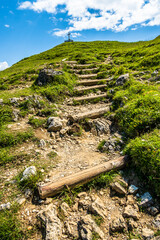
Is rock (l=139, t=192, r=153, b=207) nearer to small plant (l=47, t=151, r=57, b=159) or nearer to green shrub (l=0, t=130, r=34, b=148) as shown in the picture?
small plant (l=47, t=151, r=57, b=159)

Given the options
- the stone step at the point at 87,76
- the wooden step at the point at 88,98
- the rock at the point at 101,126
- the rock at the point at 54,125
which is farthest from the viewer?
the stone step at the point at 87,76

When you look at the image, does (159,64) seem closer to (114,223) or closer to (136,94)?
(136,94)

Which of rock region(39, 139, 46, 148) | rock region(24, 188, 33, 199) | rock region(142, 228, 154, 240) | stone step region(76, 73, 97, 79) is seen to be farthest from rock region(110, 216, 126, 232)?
stone step region(76, 73, 97, 79)

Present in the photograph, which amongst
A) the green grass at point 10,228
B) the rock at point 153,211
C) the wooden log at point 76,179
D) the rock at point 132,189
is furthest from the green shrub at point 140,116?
the green grass at point 10,228

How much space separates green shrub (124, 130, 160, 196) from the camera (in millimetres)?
3340

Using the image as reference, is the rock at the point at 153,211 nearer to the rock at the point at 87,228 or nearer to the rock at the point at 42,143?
the rock at the point at 87,228

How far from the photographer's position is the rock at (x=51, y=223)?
2671 mm

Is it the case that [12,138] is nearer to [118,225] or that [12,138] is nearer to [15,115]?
[15,115]

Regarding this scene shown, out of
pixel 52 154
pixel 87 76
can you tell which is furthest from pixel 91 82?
pixel 52 154

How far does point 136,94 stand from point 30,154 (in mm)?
5777

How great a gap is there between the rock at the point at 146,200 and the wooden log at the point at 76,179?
95cm

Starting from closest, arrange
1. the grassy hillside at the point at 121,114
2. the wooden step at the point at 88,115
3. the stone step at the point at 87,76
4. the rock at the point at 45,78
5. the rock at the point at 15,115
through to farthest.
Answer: the grassy hillside at the point at 121,114
the rock at the point at 15,115
the wooden step at the point at 88,115
the rock at the point at 45,78
the stone step at the point at 87,76

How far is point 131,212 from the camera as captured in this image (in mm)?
3004

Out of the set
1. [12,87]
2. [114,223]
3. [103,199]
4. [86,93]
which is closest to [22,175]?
[103,199]
